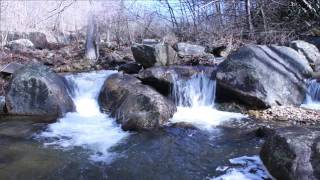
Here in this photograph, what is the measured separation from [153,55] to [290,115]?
4.20 meters

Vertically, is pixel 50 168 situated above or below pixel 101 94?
below

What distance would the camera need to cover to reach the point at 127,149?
670 centimetres

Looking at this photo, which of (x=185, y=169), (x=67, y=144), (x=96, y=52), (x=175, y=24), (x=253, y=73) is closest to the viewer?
(x=185, y=169)

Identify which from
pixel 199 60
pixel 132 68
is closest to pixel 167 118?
pixel 132 68

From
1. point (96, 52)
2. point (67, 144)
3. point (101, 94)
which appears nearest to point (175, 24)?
point (96, 52)

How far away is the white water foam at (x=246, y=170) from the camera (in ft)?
17.7

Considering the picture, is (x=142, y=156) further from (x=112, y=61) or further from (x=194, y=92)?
(x=112, y=61)

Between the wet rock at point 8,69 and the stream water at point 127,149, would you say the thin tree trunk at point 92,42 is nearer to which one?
the wet rock at point 8,69

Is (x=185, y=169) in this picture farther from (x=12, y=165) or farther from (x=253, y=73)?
(x=253, y=73)

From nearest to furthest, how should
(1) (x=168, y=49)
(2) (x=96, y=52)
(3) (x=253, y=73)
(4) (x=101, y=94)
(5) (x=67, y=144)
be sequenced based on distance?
(5) (x=67, y=144)
(3) (x=253, y=73)
(4) (x=101, y=94)
(1) (x=168, y=49)
(2) (x=96, y=52)

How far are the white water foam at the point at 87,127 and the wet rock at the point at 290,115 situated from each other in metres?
2.91

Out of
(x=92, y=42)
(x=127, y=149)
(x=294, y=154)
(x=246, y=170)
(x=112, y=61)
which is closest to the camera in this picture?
(x=294, y=154)

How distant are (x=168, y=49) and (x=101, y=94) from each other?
9.02 ft

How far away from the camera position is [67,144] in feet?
23.1
